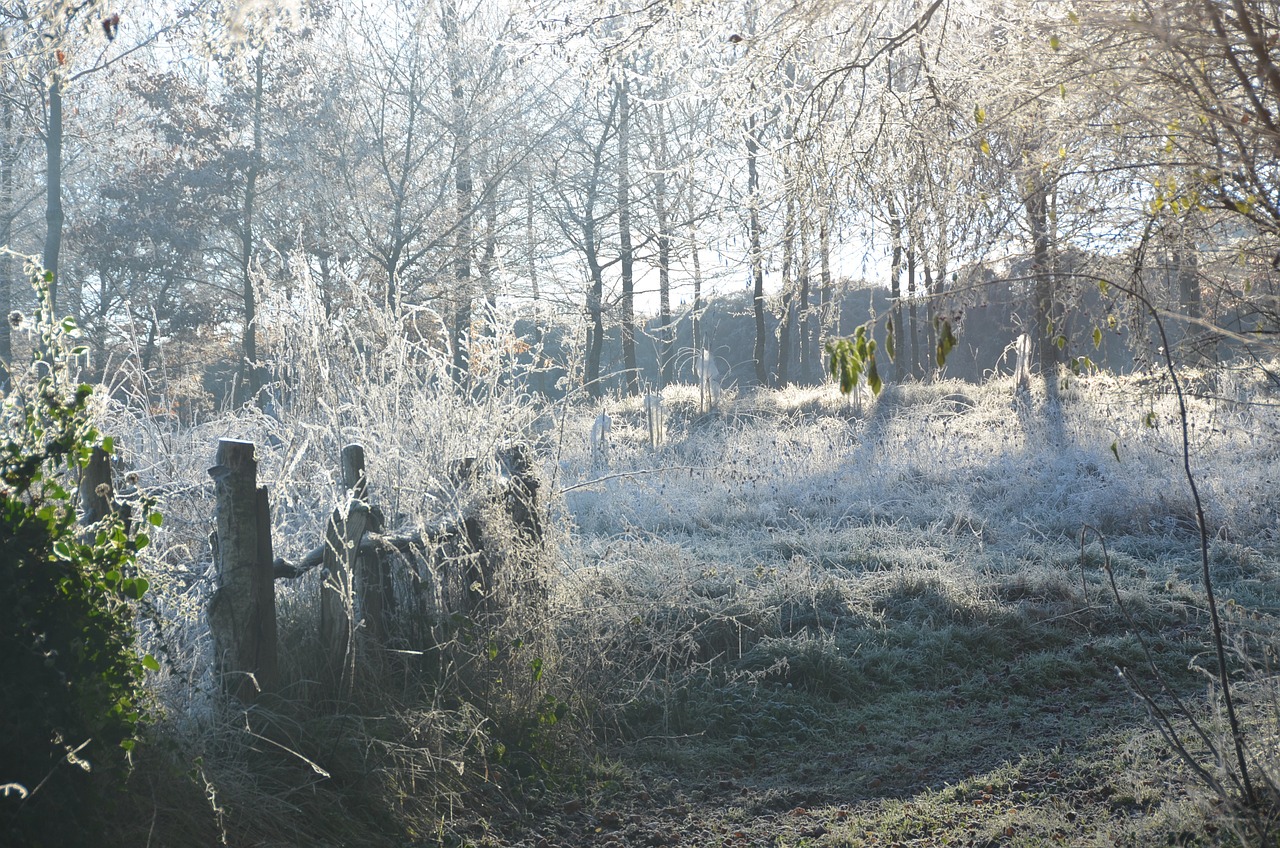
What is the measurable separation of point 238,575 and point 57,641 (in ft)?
3.22

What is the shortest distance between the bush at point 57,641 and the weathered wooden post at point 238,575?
66 centimetres

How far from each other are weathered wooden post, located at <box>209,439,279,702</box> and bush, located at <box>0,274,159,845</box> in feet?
2.18

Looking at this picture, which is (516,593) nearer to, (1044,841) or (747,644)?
(747,644)

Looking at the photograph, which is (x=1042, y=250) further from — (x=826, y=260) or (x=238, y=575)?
(x=238, y=575)

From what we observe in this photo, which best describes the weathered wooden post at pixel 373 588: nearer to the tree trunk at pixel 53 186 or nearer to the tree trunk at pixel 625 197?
the tree trunk at pixel 53 186

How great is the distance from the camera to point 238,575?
3447 mm

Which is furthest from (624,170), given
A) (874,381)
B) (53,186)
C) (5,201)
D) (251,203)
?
(874,381)

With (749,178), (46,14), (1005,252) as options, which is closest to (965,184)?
(1005,252)

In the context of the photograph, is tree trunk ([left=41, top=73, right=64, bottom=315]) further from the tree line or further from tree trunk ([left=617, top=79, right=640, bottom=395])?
tree trunk ([left=617, top=79, right=640, bottom=395])

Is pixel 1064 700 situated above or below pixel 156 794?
below

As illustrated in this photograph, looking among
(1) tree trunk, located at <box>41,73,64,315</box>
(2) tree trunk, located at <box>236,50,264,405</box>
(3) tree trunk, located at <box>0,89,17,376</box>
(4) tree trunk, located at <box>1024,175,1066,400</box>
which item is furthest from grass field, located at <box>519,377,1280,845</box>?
(2) tree trunk, located at <box>236,50,264,405</box>

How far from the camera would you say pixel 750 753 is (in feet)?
15.0

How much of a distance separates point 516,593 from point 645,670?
3.35ft

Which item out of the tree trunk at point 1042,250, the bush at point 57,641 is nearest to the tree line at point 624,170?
the tree trunk at point 1042,250
